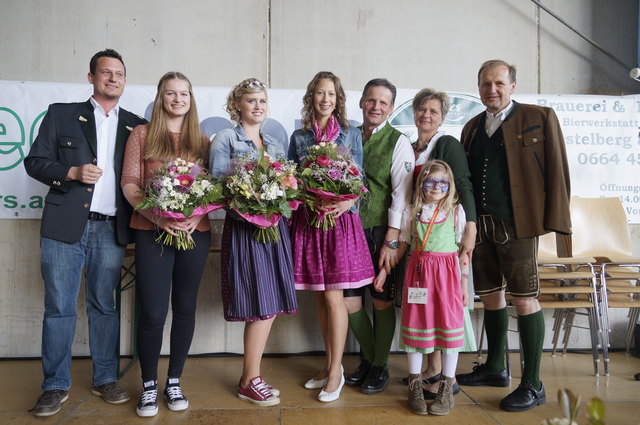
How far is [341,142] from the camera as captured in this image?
2.52 m

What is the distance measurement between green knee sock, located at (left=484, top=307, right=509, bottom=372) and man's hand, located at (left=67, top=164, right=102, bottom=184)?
248 centimetres

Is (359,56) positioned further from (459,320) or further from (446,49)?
(459,320)

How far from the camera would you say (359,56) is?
372 cm

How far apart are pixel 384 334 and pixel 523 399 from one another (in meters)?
0.83

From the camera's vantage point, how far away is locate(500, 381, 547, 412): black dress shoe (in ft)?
8.03

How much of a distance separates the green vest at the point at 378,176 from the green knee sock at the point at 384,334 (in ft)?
1.84

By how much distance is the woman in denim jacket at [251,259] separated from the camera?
2.35 meters

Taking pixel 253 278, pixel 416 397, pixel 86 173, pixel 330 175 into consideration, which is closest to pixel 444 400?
pixel 416 397

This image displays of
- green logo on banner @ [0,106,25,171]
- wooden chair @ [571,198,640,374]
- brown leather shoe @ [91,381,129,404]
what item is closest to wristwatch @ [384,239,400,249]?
brown leather shoe @ [91,381,129,404]

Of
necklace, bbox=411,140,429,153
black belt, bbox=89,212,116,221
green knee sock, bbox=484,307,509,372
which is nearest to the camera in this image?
black belt, bbox=89,212,116,221

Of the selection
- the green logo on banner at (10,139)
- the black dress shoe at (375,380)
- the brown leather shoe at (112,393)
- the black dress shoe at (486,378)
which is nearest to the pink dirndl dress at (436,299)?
the black dress shoe at (375,380)

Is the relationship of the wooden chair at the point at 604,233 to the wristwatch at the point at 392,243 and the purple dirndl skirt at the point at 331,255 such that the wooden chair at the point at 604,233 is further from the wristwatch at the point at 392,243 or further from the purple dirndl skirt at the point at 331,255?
the purple dirndl skirt at the point at 331,255

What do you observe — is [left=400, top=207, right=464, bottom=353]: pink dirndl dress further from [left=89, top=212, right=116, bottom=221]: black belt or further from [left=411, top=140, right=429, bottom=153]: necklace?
[left=89, top=212, right=116, bottom=221]: black belt

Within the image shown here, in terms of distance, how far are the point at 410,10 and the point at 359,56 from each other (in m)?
0.60
